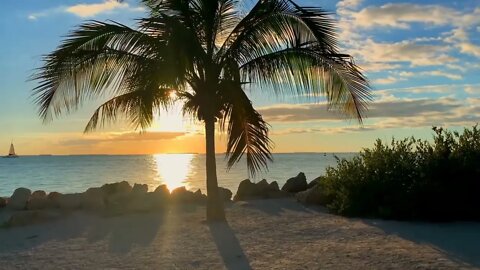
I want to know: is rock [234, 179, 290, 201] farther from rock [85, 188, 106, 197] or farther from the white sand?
rock [85, 188, 106, 197]

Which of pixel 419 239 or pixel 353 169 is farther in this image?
pixel 353 169

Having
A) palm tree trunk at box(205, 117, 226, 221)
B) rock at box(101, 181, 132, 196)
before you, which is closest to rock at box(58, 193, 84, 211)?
rock at box(101, 181, 132, 196)

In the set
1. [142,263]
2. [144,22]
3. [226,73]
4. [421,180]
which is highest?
[144,22]

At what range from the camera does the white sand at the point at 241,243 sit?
8266 millimetres

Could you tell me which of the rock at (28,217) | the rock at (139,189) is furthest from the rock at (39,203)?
the rock at (139,189)

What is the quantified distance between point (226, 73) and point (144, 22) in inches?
76.4

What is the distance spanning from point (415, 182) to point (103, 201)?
24.8 feet

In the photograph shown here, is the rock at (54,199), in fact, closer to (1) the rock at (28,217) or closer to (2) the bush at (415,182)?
(1) the rock at (28,217)

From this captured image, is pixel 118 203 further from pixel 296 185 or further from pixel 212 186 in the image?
pixel 296 185

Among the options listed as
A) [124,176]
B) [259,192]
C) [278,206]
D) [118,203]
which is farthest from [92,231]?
[124,176]

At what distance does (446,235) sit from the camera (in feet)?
33.0

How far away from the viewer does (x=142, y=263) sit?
27.9ft

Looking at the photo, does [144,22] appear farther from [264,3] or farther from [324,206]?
[324,206]

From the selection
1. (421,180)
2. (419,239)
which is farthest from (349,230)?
(421,180)
